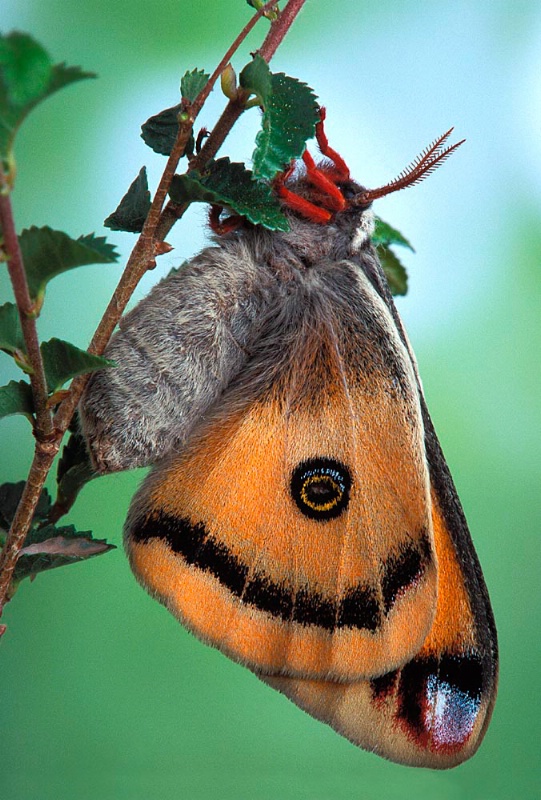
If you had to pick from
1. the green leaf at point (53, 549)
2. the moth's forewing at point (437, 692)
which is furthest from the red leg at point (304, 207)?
the green leaf at point (53, 549)

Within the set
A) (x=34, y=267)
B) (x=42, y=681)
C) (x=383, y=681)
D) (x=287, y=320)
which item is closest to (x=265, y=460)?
(x=287, y=320)

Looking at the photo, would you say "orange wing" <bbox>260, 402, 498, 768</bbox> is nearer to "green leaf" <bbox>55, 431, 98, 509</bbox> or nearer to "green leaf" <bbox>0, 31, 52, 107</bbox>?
"green leaf" <bbox>55, 431, 98, 509</bbox>

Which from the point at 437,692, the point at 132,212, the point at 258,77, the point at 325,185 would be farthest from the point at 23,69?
the point at 437,692

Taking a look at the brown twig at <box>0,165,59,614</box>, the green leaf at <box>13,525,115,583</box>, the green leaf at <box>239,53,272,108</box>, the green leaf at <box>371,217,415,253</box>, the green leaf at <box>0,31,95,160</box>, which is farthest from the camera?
the green leaf at <box>371,217,415,253</box>

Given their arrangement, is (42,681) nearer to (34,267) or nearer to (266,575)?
(266,575)

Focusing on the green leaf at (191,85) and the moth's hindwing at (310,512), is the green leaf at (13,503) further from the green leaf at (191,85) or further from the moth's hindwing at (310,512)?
the green leaf at (191,85)

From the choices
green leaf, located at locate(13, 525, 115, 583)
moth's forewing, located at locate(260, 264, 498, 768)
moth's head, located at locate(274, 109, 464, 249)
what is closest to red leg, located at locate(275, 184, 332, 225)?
moth's head, located at locate(274, 109, 464, 249)
